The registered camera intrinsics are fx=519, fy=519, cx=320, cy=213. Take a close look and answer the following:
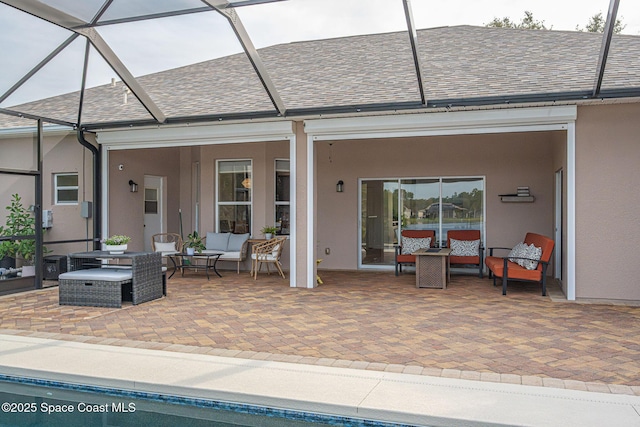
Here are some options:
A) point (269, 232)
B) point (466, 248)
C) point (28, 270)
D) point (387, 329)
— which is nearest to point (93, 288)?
point (28, 270)

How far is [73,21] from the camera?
23.3 feet

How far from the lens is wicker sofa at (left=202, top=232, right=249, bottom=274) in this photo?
10.8m

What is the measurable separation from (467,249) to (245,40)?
6.21 m

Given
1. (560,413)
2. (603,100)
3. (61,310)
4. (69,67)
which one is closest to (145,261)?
(61,310)

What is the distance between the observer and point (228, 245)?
11188 mm

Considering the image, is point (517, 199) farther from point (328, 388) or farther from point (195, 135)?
point (328, 388)

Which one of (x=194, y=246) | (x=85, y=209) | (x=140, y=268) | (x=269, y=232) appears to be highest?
(x=85, y=209)

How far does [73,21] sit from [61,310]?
12.9 feet

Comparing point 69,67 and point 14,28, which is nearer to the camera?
point 14,28

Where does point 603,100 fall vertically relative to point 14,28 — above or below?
below

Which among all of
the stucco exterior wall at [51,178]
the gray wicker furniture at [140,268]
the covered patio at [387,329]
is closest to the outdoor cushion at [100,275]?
the gray wicker furniture at [140,268]

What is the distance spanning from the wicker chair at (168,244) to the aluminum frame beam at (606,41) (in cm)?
797

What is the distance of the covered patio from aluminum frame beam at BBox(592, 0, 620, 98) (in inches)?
117

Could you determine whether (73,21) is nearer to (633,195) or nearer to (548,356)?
(548,356)
